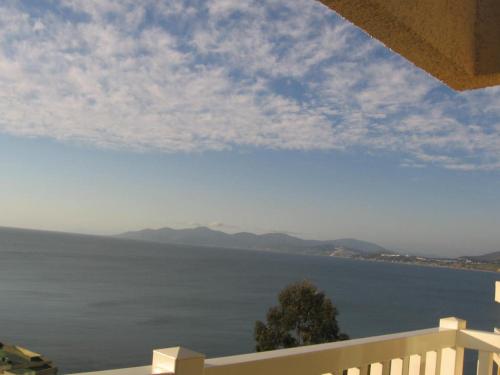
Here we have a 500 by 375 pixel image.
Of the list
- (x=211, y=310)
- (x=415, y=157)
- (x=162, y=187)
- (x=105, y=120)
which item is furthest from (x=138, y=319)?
(x=415, y=157)

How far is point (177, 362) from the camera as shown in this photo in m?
0.99

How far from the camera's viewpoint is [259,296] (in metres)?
44.1

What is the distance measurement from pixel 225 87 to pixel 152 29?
8.09m

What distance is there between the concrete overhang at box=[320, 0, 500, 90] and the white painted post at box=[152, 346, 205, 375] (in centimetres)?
74

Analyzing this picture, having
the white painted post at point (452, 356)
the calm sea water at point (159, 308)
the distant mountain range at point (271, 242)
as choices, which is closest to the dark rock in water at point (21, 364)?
the calm sea water at point (159, 308)

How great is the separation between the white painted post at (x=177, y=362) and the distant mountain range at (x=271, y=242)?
3820 inches

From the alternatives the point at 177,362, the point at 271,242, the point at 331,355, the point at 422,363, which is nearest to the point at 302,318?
the point at 422,363

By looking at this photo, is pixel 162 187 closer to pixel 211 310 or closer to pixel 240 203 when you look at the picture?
pixel 240 203

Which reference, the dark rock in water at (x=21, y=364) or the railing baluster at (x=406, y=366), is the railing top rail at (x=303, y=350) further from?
the dark rock in water at (x=21, y=364)

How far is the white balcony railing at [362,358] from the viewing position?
1.02 m

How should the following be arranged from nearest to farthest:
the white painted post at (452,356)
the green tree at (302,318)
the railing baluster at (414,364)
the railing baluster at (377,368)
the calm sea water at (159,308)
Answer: the railing baluster at (377,368)
the railing baluster at (414,364)
the white painted post at (452,356)
the green tree at (302,318)
the calm sea water at (159,308)

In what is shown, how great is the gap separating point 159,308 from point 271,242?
298 feet

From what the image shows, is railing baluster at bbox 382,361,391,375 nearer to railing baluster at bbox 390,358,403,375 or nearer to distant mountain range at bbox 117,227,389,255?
railing baluster at bbox 390,358,403,375

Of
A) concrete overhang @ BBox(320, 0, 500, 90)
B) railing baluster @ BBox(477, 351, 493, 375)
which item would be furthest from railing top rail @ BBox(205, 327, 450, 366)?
concrete overhang @ BBox(320, 0, 500, 90)
